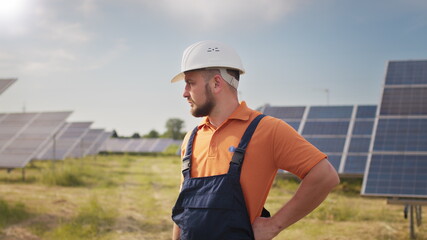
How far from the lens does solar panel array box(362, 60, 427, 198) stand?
765 cm

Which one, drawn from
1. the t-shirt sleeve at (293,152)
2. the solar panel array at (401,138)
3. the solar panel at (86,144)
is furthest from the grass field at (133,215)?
the solar panel at (86,144)

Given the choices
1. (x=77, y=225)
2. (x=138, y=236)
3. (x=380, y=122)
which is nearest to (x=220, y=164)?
(x=138, y=236)

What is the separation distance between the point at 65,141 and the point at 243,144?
24116 millimetres

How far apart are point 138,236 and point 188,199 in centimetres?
570

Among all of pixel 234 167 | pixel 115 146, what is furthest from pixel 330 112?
pixel 115 146

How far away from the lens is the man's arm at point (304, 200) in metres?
2.38

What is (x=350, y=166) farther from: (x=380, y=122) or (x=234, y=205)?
(x=234, y=205)

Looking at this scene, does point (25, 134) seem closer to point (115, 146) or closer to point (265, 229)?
point (265, 229)

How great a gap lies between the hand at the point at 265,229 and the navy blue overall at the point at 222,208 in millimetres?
35

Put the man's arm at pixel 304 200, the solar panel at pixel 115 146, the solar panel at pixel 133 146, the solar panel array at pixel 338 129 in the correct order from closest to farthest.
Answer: the man's arm at pixel 304 200
the solar panel array at pixel 338 129
the solar panel at pixel 133 146
the solar panel at pixel 115 146

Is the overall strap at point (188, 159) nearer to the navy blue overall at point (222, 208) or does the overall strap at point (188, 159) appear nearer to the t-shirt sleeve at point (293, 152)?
the navy blue overall at point (222, 208)

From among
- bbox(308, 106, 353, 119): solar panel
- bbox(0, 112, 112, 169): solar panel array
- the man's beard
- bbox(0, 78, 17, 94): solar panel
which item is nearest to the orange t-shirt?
the man's beard

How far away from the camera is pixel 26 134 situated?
17.6 meters

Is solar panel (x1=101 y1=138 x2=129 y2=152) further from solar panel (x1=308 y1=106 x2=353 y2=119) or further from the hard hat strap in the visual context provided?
the hard hat strap
